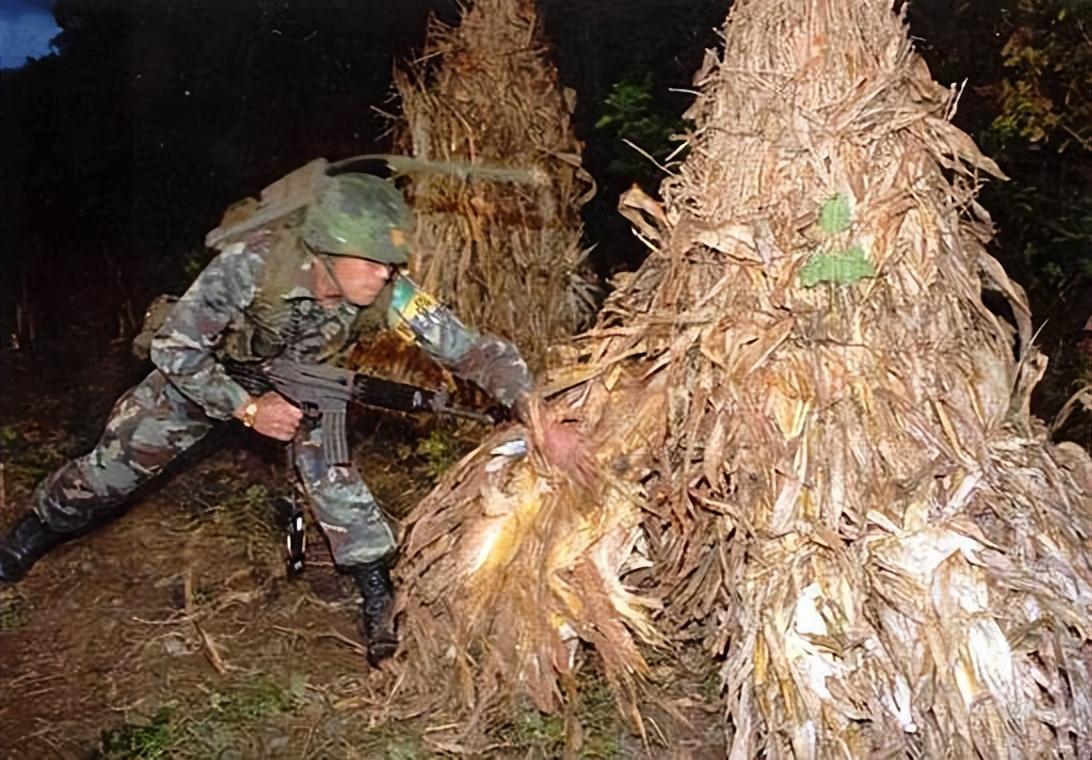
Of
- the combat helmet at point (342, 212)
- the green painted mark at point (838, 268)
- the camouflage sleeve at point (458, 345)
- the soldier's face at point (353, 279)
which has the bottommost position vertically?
the camouflage sleeve at point (458, 345)

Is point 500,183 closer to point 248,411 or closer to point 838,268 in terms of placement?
point 248,411

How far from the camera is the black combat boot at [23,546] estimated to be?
3299mm

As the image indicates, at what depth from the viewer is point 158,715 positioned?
9.16ft

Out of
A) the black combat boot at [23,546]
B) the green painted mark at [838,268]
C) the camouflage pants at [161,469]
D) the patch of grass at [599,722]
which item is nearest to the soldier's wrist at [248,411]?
the camouflage pants at [161,469]

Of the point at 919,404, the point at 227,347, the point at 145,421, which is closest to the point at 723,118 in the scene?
the point at 919,404

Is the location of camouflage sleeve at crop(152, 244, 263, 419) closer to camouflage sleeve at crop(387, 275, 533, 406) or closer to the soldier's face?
the soldier's face

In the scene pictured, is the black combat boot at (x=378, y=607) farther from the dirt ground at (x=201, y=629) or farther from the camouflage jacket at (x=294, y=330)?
the camouflage jacket at (x=294, y=330)

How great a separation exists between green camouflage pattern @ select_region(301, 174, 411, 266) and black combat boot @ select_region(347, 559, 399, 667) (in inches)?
31.5

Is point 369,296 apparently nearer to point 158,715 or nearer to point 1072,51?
point 158,715

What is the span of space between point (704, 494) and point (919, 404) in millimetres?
465

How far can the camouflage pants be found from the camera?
2994 mm

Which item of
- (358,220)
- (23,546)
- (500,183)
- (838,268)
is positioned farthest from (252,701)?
(838,268)

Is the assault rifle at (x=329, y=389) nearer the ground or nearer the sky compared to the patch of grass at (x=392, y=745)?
nearer the sky

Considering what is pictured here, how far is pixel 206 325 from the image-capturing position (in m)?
2.75
